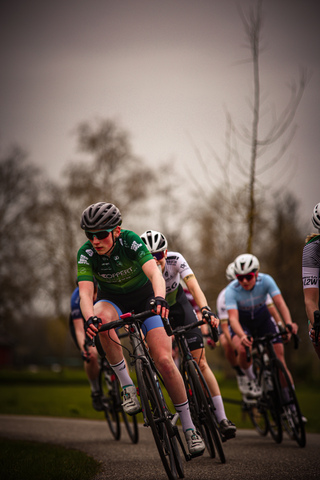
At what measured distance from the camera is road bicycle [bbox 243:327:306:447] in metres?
7.92

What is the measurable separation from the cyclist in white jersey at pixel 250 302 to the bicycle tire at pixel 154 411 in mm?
3338

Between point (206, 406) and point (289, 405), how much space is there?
7.05 ft

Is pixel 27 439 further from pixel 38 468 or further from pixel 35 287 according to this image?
pixel 35 287

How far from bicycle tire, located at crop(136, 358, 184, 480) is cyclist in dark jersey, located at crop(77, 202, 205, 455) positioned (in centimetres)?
23

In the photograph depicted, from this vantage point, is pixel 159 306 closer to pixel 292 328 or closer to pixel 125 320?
pixel 125 320

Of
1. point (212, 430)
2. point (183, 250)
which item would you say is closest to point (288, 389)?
point (212, 430)

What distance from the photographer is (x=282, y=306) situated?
8.71m

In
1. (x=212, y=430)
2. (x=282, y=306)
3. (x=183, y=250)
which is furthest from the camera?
(x=183, y=250)

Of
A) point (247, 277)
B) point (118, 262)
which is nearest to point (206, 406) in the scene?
point (118, 262)

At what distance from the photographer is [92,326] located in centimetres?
532

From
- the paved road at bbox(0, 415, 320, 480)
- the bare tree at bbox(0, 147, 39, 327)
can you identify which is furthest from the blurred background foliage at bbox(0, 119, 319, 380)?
the paved road at bbox(0, 415, 320, 480)

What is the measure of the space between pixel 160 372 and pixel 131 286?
92 cm

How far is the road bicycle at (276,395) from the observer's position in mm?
7922

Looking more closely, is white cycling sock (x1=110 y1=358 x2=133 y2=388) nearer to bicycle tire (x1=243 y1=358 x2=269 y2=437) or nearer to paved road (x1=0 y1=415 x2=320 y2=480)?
paved road (x1=0 y1=415 x2=320 y2=480)
